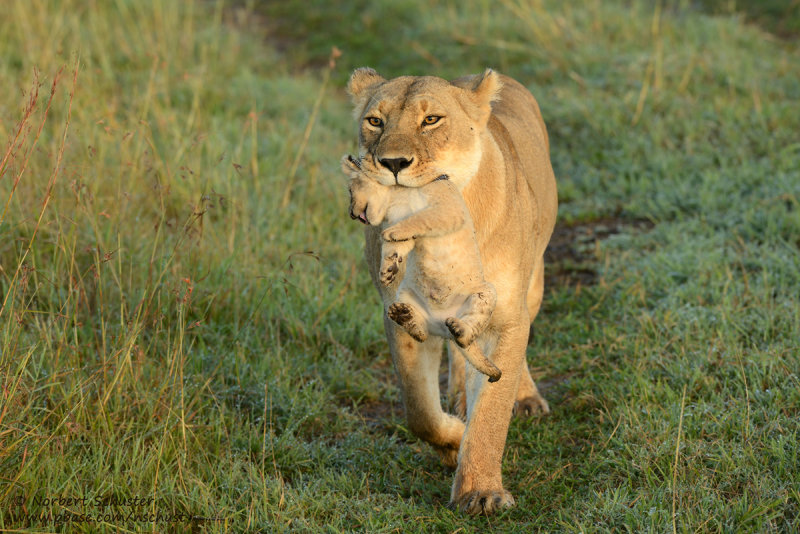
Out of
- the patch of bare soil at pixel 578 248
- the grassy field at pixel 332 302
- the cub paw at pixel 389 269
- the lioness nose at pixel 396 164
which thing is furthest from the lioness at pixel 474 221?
the patch of bare soil at pixel 578 248

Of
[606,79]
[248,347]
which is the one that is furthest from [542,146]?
[606,79]

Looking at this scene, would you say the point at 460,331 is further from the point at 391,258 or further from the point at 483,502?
the point at 483,502

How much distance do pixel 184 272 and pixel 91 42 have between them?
15.5 feet

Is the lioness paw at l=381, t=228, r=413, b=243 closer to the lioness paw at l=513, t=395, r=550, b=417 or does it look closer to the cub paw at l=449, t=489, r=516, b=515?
the cub paw at l=449, t=489, r=516, b=515

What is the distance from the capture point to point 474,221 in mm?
3283

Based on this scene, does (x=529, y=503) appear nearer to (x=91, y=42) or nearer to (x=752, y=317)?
(x=752, y=317)

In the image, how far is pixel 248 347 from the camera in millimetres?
4512

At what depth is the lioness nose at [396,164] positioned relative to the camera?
9.63 feet

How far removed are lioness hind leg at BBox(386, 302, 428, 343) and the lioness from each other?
1.32 feet

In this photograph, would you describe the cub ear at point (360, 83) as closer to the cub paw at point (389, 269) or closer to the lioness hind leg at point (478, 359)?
the cub paw at point (389, 269)

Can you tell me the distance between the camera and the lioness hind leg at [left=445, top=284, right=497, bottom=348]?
269cm

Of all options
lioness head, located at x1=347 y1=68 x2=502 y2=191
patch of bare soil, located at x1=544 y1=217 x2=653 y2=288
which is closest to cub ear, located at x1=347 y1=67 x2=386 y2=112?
lioness head, located at x1=347 y1=68 x2=502 y2=191

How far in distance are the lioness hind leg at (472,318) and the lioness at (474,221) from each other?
0.36 m

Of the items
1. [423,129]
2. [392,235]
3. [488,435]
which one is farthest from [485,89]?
[488,435]
